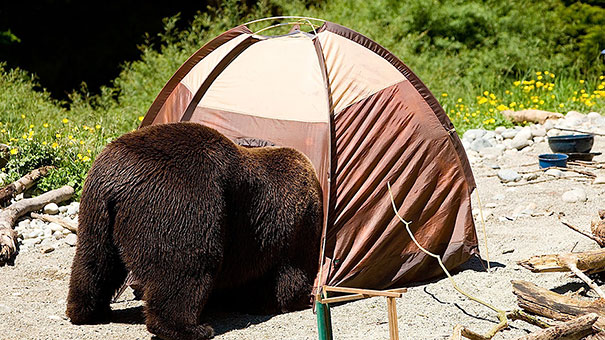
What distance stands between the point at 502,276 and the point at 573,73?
888 centimetres

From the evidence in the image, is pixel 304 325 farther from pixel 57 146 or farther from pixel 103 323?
pixel 57 146

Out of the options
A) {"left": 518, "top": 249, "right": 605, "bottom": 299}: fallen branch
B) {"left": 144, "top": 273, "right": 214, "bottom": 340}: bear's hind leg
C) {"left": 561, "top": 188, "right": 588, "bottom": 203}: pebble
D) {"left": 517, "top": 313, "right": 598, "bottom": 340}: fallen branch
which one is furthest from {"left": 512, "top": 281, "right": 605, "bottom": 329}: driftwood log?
{"left": 561, "top": 188, "right": 588, "bottom": 203}: pebble

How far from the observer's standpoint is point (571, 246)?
5.06 m

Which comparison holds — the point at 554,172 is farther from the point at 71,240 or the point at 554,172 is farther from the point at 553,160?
the point at 71,240

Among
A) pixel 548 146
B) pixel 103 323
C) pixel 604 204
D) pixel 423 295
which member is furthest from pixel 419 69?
pixel 103 323

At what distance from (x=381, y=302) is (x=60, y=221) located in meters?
3.17

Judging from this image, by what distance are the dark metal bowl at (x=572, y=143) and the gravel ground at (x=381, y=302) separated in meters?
1.65

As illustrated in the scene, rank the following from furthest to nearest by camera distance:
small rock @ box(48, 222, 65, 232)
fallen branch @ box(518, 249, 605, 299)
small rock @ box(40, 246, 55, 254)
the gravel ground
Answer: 1. small rock @ box(48, 222, 65, 232)
2. small rock @ box(40, 246, 55, 254)
3. fallen branch @ box(518, 249, 605, 299)
4. the gravel ground

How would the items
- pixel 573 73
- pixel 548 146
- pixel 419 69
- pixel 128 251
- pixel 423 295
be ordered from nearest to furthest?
pixel 128 251 → pixel 423 295 → pixel 548 146 → pixel 419 69 → pixel 573 73

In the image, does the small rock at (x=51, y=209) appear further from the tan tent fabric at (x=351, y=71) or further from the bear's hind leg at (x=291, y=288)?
the tan tent fabric at (x=351, y=71)

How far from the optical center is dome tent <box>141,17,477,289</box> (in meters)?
4.56

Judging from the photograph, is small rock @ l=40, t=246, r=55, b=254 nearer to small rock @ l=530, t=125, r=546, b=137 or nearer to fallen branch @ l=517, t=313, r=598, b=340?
fallen branch @ l=517, t=313, r=598, b=340

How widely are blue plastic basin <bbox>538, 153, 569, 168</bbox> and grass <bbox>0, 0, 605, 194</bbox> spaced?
187 cm

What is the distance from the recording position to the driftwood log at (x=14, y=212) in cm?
538
